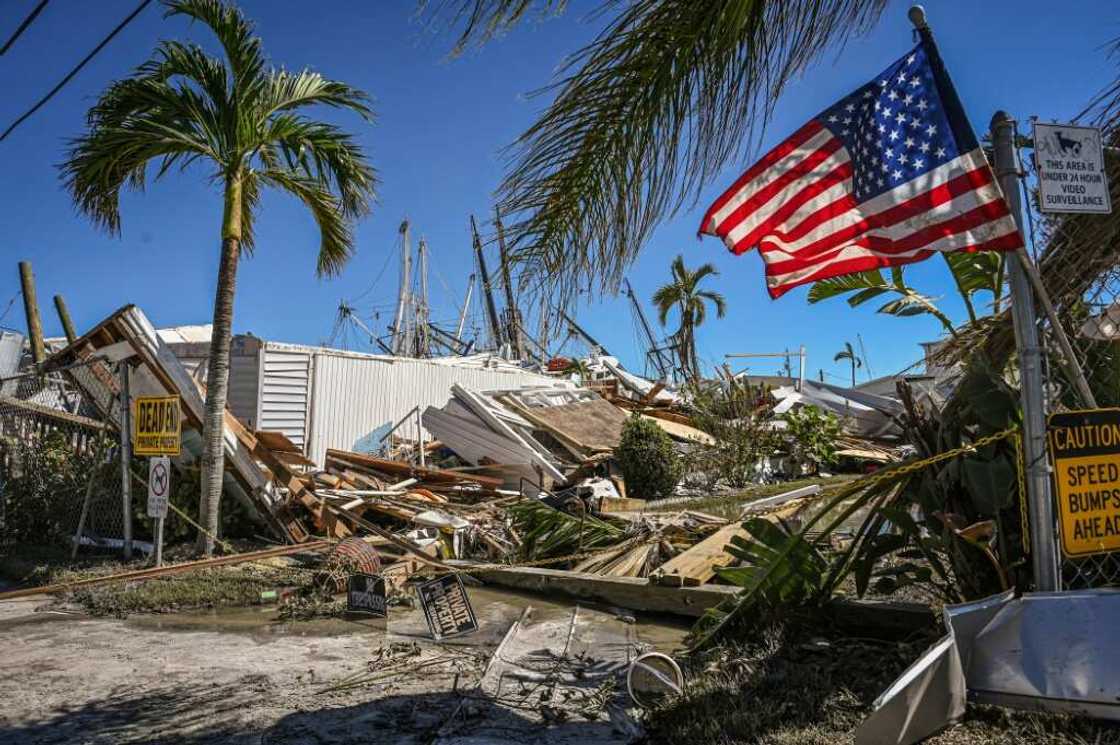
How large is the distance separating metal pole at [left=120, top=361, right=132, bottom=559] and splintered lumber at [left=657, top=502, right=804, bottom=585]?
6.86 meters

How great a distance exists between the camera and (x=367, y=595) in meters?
6.40

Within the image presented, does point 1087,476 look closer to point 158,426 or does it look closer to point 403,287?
Answer: point 158,426

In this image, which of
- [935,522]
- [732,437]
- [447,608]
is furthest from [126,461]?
[732,437]

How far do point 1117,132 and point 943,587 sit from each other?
2.84 meters

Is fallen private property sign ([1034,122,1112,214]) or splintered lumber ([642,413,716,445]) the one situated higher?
fallen private property sign ([1034,122,1112,214])

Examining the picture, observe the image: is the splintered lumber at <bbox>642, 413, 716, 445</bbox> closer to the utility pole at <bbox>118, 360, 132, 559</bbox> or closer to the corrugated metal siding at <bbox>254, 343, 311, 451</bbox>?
the corrugated metal siding at <bbox>254, 343, 311, 451</bbox>

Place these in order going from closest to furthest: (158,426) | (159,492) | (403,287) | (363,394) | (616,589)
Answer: (616,589) → (159,492) → (158,426) → (363,394) → (403,287)

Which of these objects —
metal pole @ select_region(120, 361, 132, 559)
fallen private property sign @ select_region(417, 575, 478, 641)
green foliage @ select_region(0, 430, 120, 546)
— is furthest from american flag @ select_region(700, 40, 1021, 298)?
green foliage @ select_region(0, 430, 120, 546)

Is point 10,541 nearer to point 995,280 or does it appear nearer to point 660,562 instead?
point 660,562

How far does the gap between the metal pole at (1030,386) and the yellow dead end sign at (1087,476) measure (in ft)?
0.22

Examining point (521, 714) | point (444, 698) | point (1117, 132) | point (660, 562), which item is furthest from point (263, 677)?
point (1117, 132)

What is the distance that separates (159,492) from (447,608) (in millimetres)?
4701

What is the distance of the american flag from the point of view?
3.34 metres

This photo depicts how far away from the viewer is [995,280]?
19.0 ft
